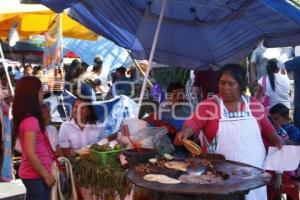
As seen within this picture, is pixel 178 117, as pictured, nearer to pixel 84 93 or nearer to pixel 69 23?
pixel 84 93

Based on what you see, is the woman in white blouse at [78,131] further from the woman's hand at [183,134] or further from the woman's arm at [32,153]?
the woman's hand at [183,134]

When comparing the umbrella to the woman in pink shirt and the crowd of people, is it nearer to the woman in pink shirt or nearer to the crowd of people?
the crowd of people

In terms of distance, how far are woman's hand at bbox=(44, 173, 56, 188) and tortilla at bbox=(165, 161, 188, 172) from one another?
1.02 meters

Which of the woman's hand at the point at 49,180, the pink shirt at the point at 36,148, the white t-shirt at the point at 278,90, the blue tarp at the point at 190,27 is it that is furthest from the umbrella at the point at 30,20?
the white t-shirt at the point at 278,90

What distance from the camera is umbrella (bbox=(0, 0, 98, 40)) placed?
6207 mm

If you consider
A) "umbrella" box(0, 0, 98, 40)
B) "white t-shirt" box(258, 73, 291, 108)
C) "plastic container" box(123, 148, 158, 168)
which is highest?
"umbrella" box(0, 0, 98, 40)

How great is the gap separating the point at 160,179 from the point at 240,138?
0.77m

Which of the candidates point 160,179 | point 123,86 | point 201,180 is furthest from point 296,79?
point 123,86

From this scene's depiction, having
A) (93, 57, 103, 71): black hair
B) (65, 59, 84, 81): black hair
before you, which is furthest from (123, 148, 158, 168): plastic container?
(93, 57, 103, 71): black hair

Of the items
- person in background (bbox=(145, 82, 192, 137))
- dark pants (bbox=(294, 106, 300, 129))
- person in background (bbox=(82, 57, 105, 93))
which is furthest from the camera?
person in background (bbox=(82, 57, 105, 93))

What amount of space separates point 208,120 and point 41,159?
1.45 m

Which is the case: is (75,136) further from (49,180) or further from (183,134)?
(183,134)

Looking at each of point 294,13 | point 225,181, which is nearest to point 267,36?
point 294,13

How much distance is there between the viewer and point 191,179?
303 cm
